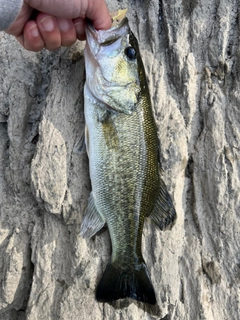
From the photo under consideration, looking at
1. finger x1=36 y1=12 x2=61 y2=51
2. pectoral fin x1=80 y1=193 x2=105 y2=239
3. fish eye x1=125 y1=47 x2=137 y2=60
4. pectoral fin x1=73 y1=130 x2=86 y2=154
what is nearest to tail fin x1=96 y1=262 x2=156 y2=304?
pectoral fin x1=80 y1=193 x2=105 y2=239

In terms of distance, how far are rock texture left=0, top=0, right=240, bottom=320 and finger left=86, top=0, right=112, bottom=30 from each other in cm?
34

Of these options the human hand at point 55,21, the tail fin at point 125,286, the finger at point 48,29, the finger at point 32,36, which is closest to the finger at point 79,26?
the human hand at point 55,21

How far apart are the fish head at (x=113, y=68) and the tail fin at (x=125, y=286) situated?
3.67 feet

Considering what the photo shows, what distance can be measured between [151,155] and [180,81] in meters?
0.67

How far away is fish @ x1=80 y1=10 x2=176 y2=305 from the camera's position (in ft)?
7.88

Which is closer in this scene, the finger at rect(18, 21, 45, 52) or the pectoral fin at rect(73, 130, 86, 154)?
the finger at rect(18, 21, 45, 52)

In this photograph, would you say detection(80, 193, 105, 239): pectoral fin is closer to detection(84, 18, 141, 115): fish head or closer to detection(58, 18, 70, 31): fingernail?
detection(84, 18, 141, 115): fish head

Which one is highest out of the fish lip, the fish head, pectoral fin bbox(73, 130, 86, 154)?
the fish lip

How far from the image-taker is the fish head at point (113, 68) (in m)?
2.46

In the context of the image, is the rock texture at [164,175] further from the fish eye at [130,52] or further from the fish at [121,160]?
the fish eye at [130,52]

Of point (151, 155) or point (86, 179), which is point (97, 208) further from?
point (151, 155)

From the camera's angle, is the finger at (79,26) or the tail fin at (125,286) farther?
the finger at (79,26)

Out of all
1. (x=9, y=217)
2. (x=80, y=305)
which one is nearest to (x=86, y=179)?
(x=9, y=217)

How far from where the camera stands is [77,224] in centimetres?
255
